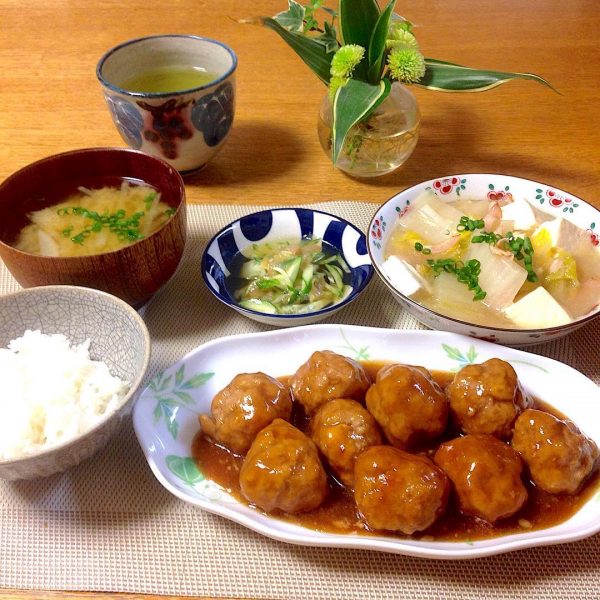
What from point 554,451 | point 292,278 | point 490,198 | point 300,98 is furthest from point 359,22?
point 554,451

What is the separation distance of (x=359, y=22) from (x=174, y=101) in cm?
72

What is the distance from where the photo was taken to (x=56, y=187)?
1847mm

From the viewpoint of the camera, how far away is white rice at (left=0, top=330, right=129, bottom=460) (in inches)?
51.7

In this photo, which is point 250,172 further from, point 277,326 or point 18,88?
point 18,88

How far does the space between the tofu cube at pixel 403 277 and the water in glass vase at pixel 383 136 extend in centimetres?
65

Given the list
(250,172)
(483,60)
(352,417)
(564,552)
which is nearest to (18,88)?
(250,172)

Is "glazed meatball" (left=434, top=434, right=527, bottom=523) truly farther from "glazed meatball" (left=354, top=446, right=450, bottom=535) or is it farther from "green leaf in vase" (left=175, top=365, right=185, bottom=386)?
"green leaf in vase" (left=175, top=365, right=185, bottom=386)

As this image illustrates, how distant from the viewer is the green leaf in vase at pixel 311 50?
2199 mm

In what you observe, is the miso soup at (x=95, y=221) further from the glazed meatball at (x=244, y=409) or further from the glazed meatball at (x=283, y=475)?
the glazed meatball at (x=283, y=475)

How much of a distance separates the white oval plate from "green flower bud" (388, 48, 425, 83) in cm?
95

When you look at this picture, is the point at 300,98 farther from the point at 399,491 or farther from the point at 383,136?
the point at 399,491

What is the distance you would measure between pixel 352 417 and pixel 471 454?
264 mm

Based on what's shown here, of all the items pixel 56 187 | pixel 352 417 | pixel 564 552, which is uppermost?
pixel 56 187

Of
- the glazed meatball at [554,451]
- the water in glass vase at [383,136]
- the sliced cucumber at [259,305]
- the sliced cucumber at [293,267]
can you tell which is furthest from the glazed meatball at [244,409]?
the water in glass vase at [383,136]
